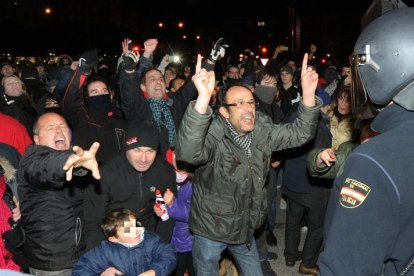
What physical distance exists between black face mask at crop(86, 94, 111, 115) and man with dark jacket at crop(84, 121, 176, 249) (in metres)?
1.39

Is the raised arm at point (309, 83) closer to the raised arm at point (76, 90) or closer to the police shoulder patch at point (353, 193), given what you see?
the police shoulder patch at point (353, 193)

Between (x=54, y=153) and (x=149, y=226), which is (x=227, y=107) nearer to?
(x=149, y=226)

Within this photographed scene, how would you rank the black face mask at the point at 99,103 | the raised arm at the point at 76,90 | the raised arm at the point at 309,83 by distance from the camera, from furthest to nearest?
1. the black face mask at the point at 99,103
2. the raised arm at the point at 76,90
3. the raised arm at the point at 309,83

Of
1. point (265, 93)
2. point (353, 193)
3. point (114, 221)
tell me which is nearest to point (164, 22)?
point (265, 93)

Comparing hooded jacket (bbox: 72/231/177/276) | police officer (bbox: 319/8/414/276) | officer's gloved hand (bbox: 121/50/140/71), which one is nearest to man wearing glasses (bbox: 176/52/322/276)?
hooded jacket (bbox: 72/231/177/276)

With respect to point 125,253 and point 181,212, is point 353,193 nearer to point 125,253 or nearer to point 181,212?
point 125,253

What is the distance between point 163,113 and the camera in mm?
5562

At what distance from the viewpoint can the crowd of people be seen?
1603 mm

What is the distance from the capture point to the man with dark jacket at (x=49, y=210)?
321 centimetres

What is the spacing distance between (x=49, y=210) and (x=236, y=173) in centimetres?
161

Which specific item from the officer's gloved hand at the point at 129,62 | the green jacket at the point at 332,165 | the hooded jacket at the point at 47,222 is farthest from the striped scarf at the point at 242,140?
the officer's gloved hand at the point at 129,62

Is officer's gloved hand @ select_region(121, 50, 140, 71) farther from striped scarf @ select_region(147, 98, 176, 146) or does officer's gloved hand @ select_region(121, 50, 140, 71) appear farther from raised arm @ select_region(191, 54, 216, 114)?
raised arm @ select_region(191, 54, 216, 114)

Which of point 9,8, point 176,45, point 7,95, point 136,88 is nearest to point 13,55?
point 9,8

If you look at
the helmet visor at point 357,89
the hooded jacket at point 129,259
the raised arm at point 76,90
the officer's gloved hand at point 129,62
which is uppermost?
the helmet visor at point 357,89
